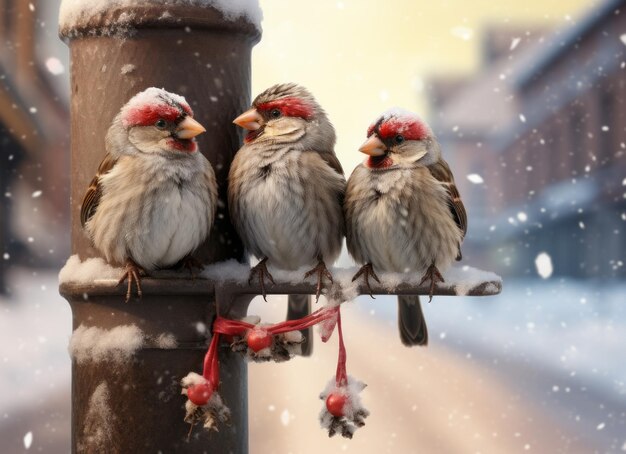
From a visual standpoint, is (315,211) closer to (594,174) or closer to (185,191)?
(185,191)

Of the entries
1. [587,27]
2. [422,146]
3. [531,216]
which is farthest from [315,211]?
[587,27]

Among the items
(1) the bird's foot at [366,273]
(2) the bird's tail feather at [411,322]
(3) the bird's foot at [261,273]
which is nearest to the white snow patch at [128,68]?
(3) the bird's foot at [261,273]

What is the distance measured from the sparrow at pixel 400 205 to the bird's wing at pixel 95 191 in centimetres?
71

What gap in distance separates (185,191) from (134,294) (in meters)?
0.32

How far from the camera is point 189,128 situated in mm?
2902

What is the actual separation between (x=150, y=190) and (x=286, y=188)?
414mm

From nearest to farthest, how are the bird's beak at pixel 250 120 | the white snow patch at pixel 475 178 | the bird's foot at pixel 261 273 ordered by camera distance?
the bird's foot at pixel 261 273 → the bird's beak at pixel 250 120 → the white snow patch at pixel 475 178

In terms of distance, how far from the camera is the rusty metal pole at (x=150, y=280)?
3.02 meters

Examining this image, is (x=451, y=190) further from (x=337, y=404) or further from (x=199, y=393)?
(x=199, y=393)

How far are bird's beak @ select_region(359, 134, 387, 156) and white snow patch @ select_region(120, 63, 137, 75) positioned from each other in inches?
27.4

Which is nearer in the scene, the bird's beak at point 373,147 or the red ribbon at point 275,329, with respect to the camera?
the red ribbon at point 275,329

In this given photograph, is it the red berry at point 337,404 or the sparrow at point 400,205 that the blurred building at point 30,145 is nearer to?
the sparrow at point 400,205

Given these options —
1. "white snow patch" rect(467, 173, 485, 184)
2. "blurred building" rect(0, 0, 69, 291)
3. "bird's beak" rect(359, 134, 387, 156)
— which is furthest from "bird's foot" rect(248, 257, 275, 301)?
"white snow patch" rect(467, 173, 485, 184)

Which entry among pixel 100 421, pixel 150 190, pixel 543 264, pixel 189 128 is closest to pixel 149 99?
pixel 189 128
